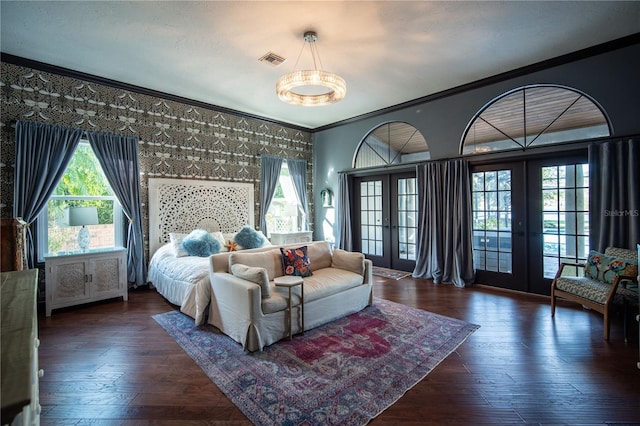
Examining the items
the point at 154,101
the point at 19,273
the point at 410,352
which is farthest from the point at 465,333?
the point at 154,101

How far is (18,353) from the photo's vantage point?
789 mm

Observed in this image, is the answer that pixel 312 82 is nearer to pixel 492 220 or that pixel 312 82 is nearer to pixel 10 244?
pixel 10 244

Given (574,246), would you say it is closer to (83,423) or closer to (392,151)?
(392,151)

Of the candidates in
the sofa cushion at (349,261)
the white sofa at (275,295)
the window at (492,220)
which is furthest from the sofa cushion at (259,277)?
the window at (492,220)

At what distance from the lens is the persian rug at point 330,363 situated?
2.05m

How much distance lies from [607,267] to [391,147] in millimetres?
3761

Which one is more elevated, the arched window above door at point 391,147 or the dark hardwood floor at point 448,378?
the arched window above door at point 391,147

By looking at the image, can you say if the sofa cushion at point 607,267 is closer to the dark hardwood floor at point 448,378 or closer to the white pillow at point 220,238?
the dark hardwood floor at point 448,378

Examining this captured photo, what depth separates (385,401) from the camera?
2113 mm

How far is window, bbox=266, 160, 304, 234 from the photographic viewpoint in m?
6.74

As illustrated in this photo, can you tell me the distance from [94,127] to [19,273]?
3632mm

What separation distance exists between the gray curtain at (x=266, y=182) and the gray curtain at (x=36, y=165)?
3144mm

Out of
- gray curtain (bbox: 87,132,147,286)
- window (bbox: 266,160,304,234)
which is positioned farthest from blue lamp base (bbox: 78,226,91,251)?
window (bbox: 266,160,304,234)

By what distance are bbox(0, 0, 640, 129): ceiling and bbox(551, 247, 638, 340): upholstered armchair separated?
2539 mm
